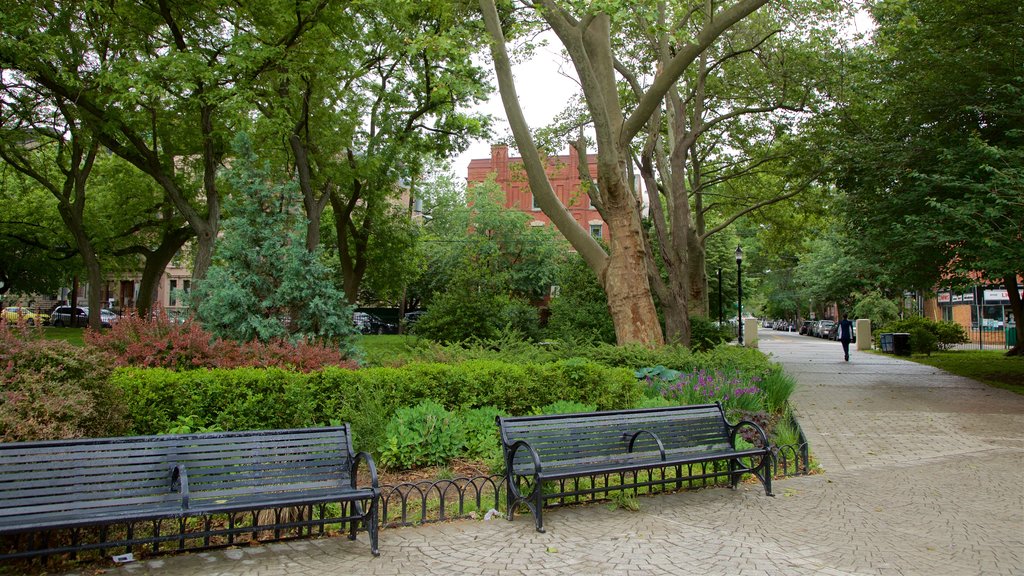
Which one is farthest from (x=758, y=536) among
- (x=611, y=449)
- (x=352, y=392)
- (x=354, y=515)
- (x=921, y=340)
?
(x=921, y=340)

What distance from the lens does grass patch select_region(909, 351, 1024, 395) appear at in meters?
17.9

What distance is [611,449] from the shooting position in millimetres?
6340

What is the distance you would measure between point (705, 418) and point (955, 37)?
1351cm

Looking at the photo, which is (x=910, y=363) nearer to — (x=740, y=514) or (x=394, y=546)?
(x=740, y=514)

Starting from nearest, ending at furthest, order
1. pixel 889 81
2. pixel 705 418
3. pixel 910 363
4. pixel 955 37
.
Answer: pixel 705 418
pixel 955 37
pixel 889 81
pixel 910 363

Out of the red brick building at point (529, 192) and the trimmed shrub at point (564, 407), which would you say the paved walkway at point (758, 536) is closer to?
the trimmed shrub at point (564, 407)

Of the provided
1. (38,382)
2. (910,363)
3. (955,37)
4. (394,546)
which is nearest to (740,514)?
(394,546)

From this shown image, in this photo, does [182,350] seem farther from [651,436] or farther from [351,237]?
[351,237]

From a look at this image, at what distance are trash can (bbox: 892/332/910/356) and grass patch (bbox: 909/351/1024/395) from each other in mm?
732

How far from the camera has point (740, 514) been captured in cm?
596

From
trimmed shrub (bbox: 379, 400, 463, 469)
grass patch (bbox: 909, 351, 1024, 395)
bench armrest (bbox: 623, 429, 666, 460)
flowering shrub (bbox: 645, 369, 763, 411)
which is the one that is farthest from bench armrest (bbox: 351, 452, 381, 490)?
grass patch (bbox: 909, 351, 1024, 395)

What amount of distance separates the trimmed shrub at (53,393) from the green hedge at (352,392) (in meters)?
0.80

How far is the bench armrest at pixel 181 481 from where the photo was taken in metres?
4.36

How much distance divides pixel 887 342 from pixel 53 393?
3228 centimetres
